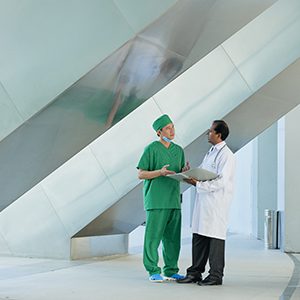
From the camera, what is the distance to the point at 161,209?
19.5 ft

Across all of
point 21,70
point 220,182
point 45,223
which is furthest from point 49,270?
point 21,70

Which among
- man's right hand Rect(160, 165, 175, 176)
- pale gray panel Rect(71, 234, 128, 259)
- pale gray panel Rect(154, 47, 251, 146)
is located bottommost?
pale gray panel Rect(71, 234, 128, 259)

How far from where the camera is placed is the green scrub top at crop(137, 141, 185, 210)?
5.95 m

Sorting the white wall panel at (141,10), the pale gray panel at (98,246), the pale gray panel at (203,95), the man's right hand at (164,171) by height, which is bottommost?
the pale gray panel at (98,246)

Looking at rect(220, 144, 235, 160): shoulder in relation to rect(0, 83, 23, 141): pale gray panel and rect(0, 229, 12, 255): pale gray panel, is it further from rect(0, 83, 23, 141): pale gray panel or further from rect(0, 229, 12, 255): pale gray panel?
rect(0, 229, 12, 255): pale gray panel

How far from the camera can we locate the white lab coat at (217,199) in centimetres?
572

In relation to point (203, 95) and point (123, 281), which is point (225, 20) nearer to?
point (203, 95)

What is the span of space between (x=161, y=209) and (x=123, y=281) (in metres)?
0.74

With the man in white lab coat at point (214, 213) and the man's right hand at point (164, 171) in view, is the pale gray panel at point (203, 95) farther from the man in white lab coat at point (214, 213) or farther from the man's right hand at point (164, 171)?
the man's right hand at point (164, 171)

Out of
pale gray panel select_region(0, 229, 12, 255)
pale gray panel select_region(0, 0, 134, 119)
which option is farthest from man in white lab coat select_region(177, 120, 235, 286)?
pale gray panel select_region(0, 229, 12, 255)

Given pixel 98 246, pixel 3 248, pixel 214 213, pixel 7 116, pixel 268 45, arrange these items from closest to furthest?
1. pixel 7 116
2. pixel 214 213
3. pixel 268 45
4. pixel 3 248
5. pixel 98 246

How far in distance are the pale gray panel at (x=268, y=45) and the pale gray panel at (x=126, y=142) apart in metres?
1.23

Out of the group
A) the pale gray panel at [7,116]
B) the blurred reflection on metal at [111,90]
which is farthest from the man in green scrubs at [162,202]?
the pale gray panel at [7,116]

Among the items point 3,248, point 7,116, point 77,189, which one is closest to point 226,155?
point 7,116
